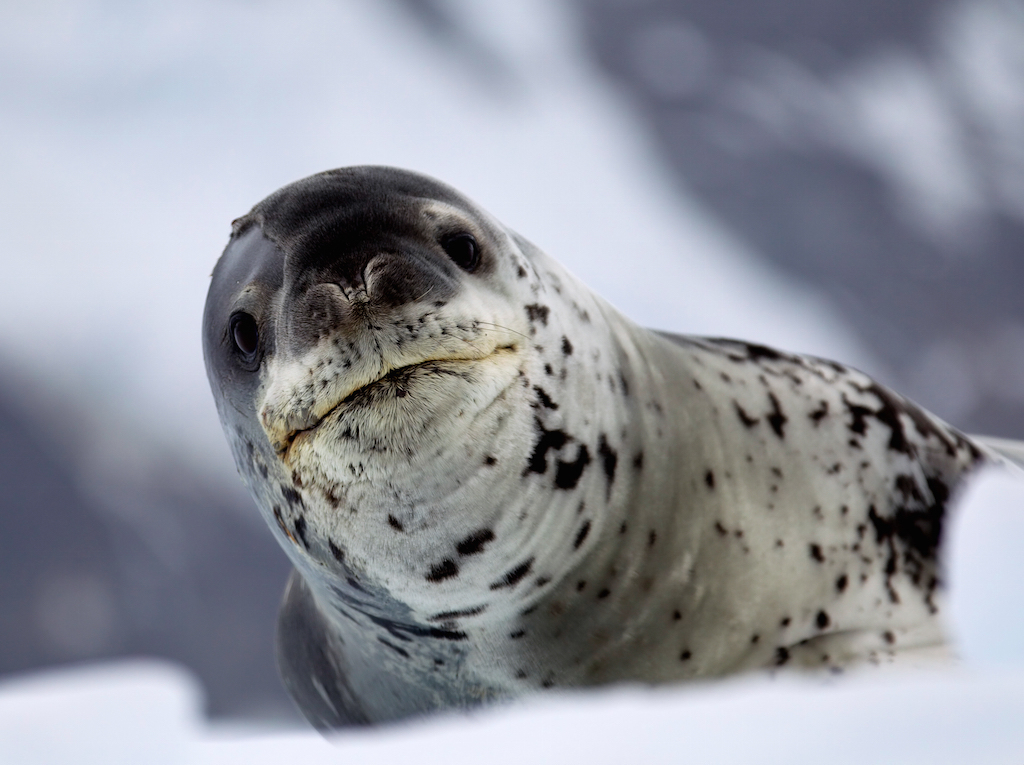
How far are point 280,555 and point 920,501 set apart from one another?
4.78 meters

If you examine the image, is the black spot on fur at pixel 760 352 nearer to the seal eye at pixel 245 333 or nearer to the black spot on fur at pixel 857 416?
the black spot on fur at pixel 857 416

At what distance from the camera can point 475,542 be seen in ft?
2.94

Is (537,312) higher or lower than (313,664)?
higher

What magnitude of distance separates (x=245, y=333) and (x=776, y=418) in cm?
77

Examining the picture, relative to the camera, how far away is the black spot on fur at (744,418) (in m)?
1.23

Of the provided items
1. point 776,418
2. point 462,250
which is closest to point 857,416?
point 776,418

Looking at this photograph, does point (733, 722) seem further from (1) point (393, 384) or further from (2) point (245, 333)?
(2) point (245, 333)

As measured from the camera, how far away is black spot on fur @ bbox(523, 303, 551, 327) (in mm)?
963

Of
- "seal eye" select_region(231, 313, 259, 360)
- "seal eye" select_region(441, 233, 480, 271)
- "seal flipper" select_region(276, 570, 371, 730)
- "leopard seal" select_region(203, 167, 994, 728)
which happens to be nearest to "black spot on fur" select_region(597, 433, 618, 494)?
"leopard seal" select_region(203, 167, 994, 728)

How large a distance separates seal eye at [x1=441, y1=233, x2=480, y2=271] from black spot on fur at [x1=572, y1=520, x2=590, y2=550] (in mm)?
331

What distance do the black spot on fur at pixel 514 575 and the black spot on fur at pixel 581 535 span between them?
0.21ft

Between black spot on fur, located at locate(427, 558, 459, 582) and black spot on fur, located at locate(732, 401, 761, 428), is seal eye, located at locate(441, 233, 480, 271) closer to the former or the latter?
black spot on fur, located at locate(427, 558, 459, 582)

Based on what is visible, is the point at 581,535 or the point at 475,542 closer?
the point at 475,542

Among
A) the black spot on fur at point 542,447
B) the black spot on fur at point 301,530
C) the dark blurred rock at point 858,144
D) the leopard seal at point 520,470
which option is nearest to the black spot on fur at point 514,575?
the leopard seal at point 520,470
